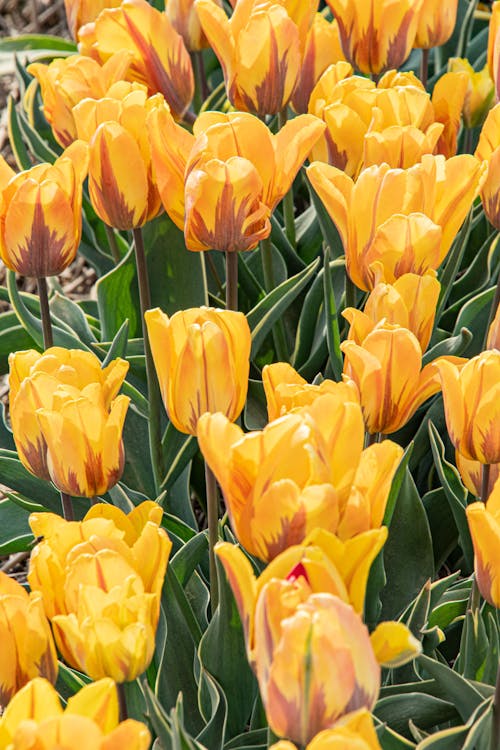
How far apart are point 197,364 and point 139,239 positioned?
0.30 m

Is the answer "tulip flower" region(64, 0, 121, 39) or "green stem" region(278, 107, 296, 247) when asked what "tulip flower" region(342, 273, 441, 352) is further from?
"tulip flower" region(64, 0, 121, 39)

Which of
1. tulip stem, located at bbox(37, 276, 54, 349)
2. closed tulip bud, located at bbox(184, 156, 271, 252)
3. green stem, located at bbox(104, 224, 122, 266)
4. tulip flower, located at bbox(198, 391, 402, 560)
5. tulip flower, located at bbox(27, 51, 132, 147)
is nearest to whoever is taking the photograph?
tulip flower, located at bbox(198, 391, 402, 560)

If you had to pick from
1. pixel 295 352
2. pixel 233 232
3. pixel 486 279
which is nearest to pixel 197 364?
pixel 233 232

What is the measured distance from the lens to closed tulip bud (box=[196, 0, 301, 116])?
107 centimetres

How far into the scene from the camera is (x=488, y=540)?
0.67 meters

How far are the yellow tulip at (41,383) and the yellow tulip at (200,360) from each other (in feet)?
0.22

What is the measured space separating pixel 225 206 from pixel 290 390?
0.83 feet

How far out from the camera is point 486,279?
4.17 ft

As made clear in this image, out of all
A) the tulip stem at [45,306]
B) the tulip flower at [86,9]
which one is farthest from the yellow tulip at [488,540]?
the tulip flower at [86,9]

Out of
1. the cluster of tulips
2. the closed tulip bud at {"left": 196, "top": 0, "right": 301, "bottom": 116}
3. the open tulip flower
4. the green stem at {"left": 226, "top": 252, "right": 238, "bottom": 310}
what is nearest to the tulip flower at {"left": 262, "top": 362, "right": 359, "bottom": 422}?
the cluster of tulips

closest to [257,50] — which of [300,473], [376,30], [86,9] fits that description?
[376,30]

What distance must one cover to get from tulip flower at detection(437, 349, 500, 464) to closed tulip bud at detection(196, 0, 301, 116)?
0.45 meters

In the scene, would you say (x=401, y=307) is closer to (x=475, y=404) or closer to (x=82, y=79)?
(x=475, y=404)

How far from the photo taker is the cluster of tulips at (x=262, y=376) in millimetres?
565
